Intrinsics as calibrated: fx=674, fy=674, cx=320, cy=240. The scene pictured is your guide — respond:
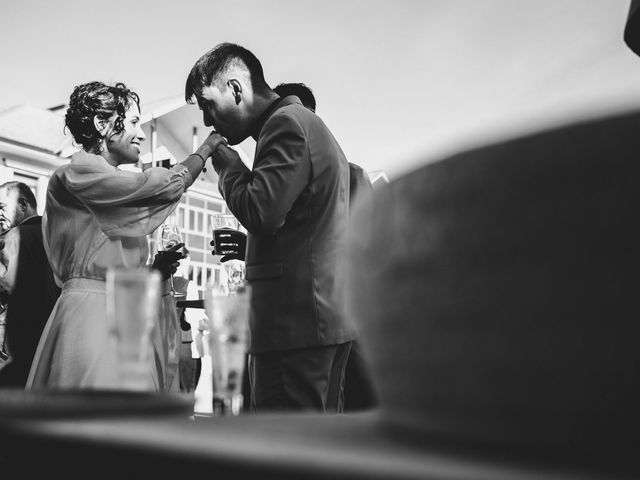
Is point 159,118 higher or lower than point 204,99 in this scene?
higher

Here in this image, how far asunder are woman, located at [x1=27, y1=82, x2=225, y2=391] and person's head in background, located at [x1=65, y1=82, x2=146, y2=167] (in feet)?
0.33

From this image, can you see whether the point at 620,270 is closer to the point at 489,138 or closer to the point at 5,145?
the point at 489,138

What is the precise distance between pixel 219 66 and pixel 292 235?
0.66 meters

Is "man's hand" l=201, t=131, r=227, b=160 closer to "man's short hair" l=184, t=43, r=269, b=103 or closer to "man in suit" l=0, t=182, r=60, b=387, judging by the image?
"man's short hair" l=184, t=43, r=269, b=103

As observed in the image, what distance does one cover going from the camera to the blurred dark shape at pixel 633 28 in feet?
3.38

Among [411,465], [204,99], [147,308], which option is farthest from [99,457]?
[204,99]

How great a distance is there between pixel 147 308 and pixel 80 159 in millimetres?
1909

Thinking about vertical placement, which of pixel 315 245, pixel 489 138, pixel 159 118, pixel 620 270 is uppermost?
pixel 159 118

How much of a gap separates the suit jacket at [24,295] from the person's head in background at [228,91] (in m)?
1.57

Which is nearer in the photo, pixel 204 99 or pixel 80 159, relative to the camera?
pixel 204 99

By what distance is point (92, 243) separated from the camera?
8.02 ft

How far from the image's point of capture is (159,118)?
431 inches

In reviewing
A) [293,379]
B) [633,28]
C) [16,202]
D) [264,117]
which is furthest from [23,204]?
[633,28]

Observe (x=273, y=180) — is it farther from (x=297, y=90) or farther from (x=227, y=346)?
(x=227, y=346)
